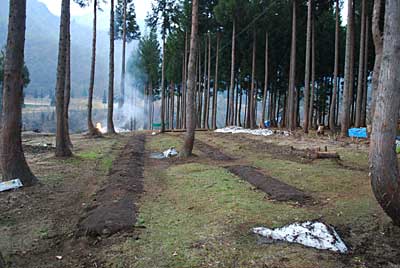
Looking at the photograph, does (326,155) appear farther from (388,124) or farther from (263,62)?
(263,62)

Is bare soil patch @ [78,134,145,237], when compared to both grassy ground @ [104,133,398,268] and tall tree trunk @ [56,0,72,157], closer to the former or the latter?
grassy ground @ [104,133,398,268]

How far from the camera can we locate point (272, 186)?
295 inches

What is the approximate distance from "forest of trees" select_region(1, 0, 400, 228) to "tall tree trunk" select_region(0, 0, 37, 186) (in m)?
0.02

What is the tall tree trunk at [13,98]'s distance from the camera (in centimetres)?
785

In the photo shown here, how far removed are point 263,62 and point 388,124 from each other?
90.1ft

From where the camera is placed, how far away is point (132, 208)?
20.0ft

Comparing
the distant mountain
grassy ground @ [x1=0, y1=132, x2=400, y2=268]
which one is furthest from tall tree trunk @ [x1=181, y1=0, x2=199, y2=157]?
the distant mountain

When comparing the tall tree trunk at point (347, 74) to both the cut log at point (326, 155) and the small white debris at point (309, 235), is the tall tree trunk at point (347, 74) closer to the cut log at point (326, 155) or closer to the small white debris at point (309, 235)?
the cut log at point (326, 155)

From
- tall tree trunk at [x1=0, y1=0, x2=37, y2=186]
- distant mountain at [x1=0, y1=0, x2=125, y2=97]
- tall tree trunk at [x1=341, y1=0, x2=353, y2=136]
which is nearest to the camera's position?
tall tree trunk at [x1=0, y1=0, x2=37, y2=186]

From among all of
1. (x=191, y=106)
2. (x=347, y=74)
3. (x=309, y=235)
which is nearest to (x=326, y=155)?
(x=191, y=106)

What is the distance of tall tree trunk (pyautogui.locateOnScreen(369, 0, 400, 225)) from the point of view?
4.58m

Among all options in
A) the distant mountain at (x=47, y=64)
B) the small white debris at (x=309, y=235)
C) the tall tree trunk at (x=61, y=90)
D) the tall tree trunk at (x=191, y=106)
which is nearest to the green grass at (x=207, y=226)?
the small white debris at (x=309, y=235)

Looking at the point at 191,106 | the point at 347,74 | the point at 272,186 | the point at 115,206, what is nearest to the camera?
the point at 115,206

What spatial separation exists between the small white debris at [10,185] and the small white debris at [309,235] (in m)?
5.42
